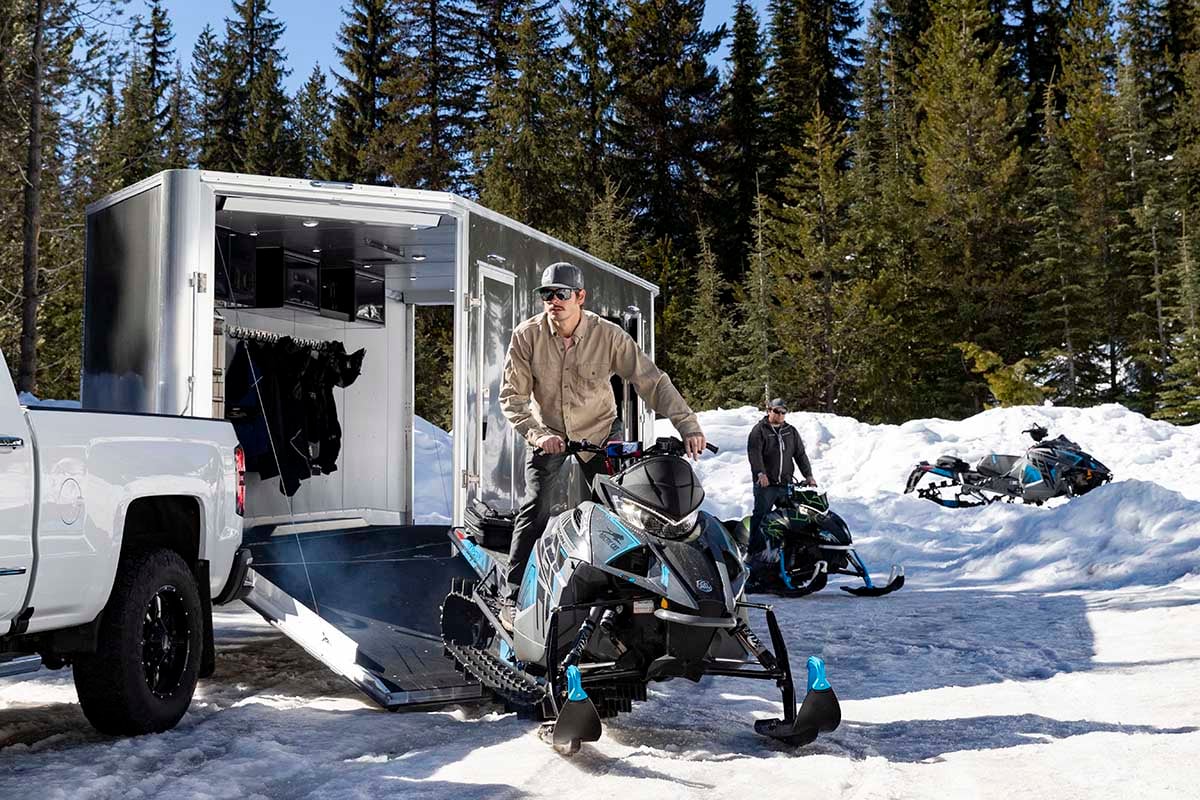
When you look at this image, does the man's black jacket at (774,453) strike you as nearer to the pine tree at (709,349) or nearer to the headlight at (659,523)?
the headlight at (659,523)

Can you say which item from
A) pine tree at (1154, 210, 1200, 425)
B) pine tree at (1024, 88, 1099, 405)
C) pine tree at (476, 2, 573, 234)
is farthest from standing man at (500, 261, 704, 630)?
pine tree at (1024, 88, 1099, 405)

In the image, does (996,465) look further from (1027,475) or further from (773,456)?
(773,456)

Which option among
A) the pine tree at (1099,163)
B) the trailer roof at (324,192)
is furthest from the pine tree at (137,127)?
the pine tree at (1099,163)

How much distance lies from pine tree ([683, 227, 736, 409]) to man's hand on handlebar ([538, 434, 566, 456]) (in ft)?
96.9

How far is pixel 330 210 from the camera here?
7664mm

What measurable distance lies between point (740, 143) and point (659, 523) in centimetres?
3916

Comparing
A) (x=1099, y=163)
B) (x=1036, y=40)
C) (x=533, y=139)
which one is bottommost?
(x=1099, y=163)

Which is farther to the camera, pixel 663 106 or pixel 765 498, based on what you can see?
pixel 663 106

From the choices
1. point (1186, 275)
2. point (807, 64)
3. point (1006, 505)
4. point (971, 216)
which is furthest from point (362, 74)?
point (1006, 505)

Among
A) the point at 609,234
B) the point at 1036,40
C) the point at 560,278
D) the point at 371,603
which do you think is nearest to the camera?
the point at 560,278

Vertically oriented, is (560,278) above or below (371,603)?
above

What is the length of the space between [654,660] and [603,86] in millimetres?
38168

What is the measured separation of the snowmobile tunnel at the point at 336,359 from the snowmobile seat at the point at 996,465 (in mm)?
7169

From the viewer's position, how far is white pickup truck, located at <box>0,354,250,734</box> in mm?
4355
